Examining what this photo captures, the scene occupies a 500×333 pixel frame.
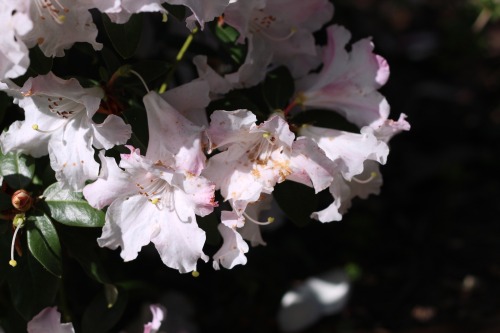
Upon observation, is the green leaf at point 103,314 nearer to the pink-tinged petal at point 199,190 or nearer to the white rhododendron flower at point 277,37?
the pink-tinged petal at point 199,190

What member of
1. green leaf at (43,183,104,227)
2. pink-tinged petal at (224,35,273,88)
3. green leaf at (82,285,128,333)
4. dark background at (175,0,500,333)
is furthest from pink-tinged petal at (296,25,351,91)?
dark background at (175,0,500,333)

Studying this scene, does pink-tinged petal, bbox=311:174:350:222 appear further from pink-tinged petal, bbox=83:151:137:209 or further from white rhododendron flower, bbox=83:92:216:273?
pink-tinged petal, bbox=83:151:137:209

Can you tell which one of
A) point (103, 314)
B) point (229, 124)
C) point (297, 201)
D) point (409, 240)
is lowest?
point (409, 240)

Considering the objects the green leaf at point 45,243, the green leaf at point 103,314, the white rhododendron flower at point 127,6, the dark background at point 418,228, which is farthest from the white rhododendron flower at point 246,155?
the dark background at point 418,228

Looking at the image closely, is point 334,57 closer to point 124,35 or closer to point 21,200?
point 124,35

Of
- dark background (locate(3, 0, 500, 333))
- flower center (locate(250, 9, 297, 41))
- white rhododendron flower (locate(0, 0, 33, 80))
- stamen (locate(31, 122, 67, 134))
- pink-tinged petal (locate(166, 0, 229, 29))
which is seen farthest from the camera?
dark background (locate(3, 0, 500, 333))

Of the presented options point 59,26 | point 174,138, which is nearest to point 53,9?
→ point 59,26

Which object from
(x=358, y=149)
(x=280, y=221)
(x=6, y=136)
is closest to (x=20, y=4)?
(x=6, y=136)
